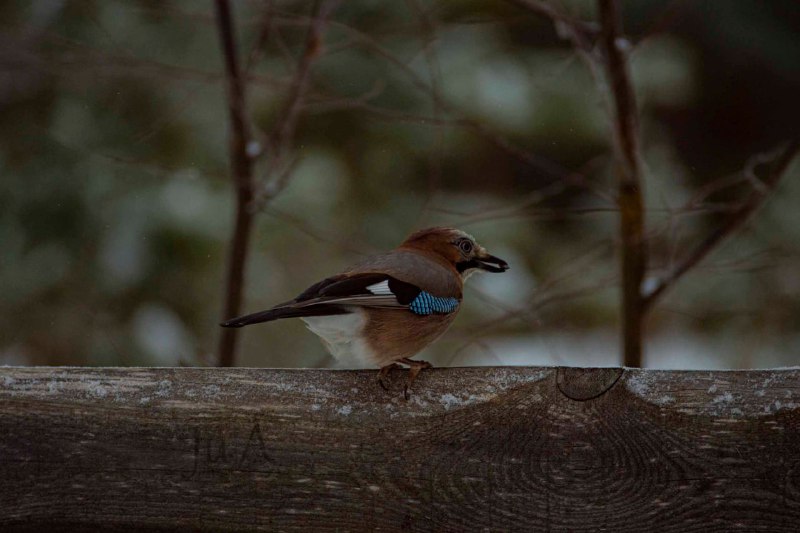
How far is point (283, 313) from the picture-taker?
2.33m

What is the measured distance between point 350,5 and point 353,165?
41.5 inches

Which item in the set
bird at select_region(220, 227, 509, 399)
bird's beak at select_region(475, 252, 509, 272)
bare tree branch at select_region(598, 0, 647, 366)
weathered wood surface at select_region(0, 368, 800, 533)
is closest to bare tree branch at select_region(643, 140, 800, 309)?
bare tree branch at select_region(598, 0, 647, 366)

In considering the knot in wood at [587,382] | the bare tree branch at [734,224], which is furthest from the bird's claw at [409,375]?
the bare tree branch at [734,224]

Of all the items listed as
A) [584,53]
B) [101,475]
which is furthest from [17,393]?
[584,53]

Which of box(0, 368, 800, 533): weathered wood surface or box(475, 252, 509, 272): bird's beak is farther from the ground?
box(475, 252, 509, 272): bird's beak

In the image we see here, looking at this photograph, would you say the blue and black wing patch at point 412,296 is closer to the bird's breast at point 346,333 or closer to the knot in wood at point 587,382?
the bird's breast at point 346,333

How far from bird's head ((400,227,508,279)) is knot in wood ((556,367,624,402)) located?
149 cm

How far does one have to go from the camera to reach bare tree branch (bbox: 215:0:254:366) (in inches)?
157

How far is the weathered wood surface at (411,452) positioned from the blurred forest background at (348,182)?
3224mm

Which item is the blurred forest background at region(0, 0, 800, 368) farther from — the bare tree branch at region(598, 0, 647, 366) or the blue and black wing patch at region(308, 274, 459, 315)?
the blue and black wing patch at region(308, 274, 459, 315)

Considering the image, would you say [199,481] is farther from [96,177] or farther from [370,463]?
[96,177]

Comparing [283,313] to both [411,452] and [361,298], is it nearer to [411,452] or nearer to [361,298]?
[361,298]

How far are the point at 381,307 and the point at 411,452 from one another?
963 millimetres

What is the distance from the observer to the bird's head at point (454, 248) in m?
3.38
